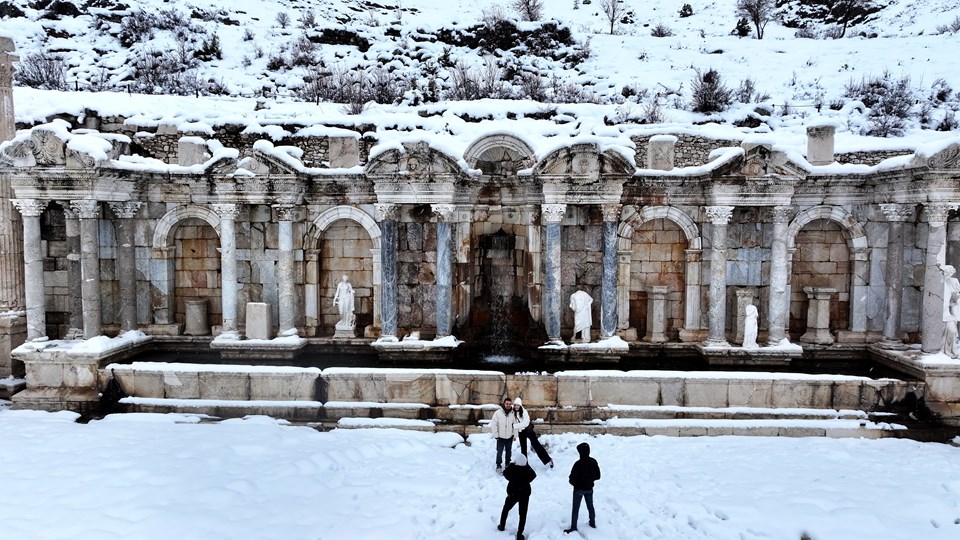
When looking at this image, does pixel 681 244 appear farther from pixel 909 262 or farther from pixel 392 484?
pixel 392 484

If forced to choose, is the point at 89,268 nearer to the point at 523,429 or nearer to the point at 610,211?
the point at 523,429

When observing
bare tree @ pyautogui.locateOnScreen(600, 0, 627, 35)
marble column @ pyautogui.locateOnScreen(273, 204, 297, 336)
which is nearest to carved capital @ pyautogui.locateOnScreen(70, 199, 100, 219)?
marble column @ pyautogui.locateOnScreen(273, 204, 297, 336)

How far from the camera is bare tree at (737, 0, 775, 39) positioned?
38.2m

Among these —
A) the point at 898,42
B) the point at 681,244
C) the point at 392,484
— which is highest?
the point at 898,42

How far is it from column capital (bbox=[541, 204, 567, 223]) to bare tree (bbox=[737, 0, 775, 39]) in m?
32.0

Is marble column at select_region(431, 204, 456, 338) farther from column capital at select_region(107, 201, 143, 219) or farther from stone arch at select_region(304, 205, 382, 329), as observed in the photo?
column capital at select_region(107, 201, 143, 219)

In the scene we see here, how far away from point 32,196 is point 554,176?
38.2 ft

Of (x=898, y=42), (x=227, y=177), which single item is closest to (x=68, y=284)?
(x=227, y=177)

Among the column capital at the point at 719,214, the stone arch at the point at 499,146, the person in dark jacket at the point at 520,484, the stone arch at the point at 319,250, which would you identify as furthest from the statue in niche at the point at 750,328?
the stone arch at the point at 319,250

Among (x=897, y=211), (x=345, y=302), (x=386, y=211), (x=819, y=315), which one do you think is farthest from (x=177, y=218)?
(x=897, y=211)

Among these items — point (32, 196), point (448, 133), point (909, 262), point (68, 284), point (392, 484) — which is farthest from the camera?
point (448, 133)

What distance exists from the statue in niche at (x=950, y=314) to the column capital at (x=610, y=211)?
22.0 feet

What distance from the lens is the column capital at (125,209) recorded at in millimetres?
14016

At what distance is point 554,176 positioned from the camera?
1302cm
